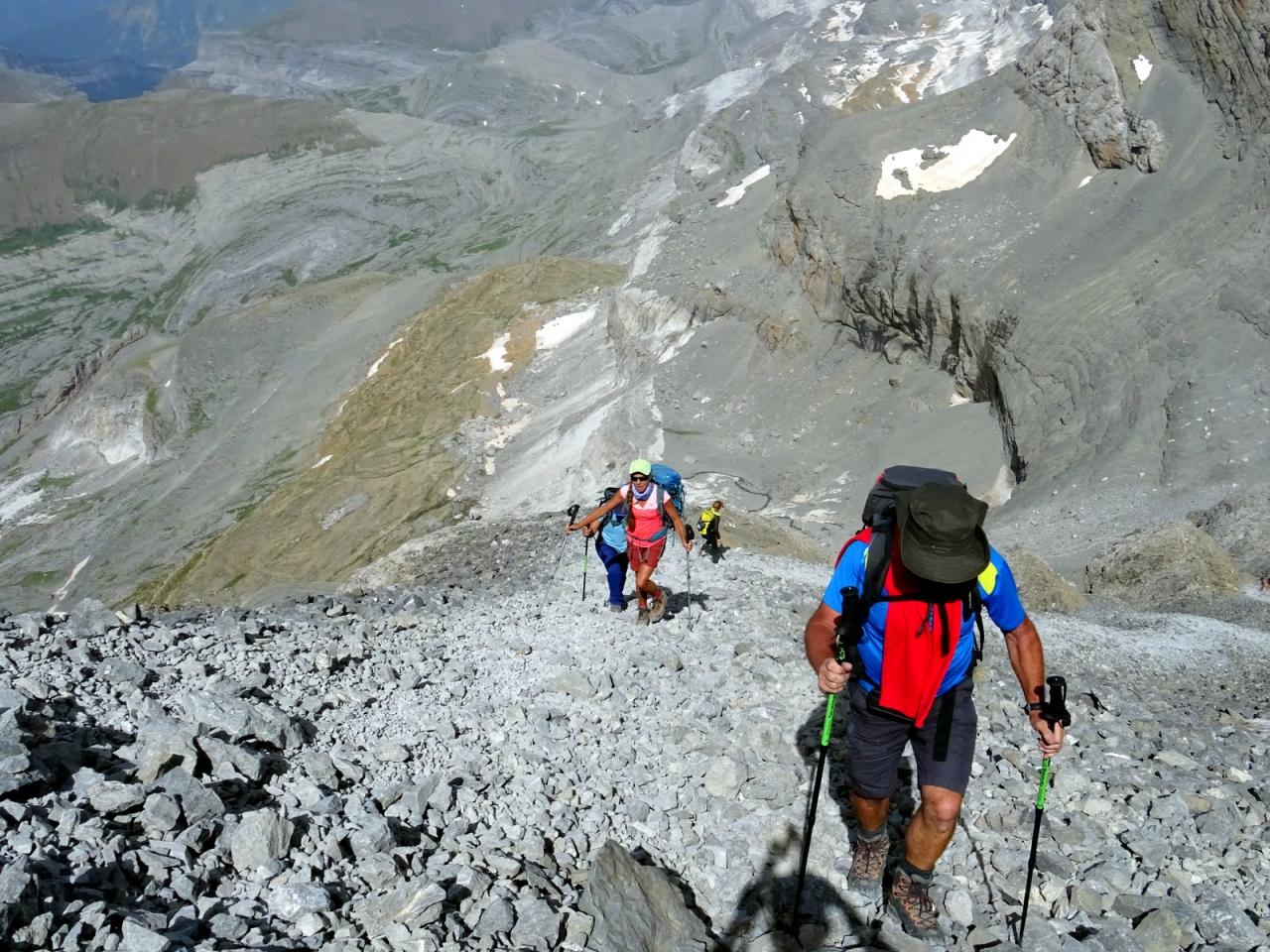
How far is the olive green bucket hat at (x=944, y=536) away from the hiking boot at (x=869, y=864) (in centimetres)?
181

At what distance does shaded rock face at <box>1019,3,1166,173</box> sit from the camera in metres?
22.7

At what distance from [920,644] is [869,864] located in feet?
5.15

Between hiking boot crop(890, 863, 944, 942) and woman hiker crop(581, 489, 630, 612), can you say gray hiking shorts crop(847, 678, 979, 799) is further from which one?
woman hiker crop(581, 489, 630, 612)

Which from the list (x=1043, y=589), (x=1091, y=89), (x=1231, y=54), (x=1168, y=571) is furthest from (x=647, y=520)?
(x=1091, y=89)

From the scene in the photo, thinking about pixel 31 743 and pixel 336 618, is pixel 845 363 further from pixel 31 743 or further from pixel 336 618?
pixel 31 743

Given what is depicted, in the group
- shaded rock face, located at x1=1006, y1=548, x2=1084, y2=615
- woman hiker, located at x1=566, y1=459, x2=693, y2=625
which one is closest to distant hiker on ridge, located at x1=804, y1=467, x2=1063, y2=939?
woman hiker, located at x1=566, y1=459, x2=693, y2=625

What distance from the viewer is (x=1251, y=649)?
34.1ft

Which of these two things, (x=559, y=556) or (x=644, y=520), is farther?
(x=559, y=556)

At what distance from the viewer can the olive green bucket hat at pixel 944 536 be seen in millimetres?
4121

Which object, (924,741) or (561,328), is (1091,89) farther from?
(561,328)

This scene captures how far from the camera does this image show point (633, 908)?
496cm

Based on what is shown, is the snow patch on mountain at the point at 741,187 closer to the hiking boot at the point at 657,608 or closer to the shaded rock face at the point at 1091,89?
the shaded rock face at the point at 1091,89

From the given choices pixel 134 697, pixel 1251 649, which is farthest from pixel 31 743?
pixel 1251 649

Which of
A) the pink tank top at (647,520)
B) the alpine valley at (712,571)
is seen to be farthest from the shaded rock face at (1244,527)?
the pink tank top at (647,520)
